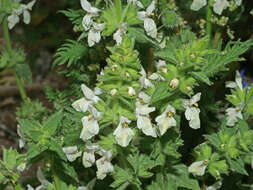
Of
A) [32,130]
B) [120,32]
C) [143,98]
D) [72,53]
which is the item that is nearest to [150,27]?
[120,32]

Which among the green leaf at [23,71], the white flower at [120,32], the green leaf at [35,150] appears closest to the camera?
the green leaf at [35,150]

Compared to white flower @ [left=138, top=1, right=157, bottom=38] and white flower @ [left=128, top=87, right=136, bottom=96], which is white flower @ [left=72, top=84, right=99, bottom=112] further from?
white flower @ [left=138, top=1, right=157, bottom=38]

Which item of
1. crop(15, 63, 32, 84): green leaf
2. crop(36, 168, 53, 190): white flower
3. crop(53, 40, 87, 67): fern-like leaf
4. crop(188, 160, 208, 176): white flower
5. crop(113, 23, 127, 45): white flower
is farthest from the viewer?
crop(15, 63, 32, 84): green leaf

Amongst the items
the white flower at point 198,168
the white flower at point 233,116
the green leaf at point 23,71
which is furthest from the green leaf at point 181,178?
the green leaf at point 23,71

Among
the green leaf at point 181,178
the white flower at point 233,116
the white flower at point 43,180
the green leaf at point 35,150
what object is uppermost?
the white flower at point 233,116

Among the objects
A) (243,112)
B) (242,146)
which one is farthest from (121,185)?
(243,112)

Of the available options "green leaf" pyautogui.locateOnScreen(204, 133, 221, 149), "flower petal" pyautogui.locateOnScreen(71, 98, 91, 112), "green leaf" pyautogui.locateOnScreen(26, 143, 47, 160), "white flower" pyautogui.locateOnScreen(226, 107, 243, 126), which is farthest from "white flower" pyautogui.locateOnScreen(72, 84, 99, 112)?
"white flower" pyautogui.locateOnScreen(226, 107, 243, 126)

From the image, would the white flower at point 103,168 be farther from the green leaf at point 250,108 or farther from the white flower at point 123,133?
the green leaf at point 250,108

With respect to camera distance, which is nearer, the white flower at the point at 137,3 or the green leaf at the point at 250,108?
the white flower at the point at 137,3
